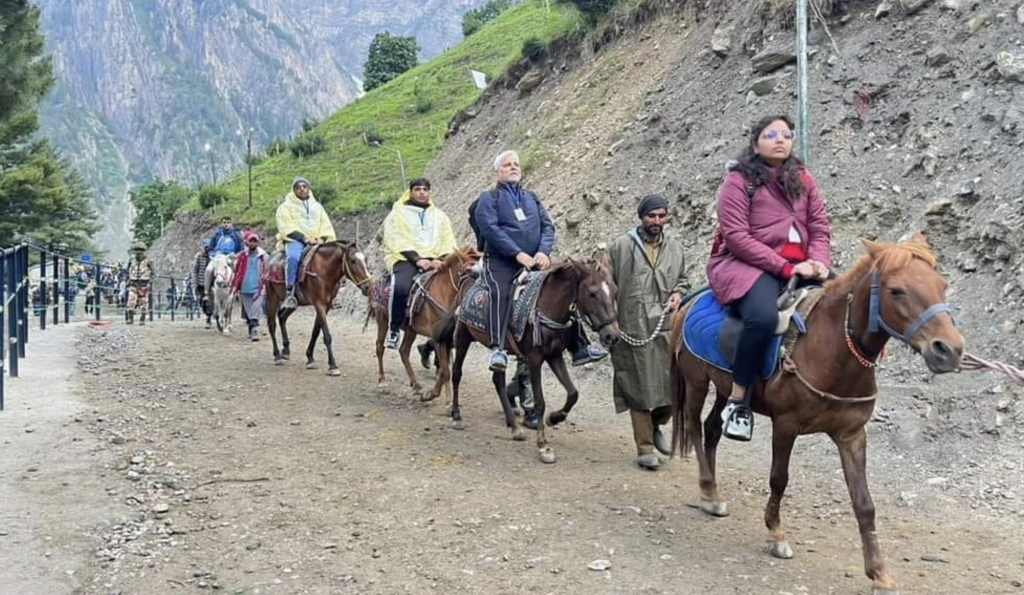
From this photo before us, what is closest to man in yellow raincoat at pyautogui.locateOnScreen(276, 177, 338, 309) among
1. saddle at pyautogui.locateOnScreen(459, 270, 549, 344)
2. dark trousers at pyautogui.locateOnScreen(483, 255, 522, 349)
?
saddle at pyautogui.locateOnScreen(459, 270, 549, 344)

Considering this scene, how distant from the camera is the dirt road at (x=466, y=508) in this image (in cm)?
482

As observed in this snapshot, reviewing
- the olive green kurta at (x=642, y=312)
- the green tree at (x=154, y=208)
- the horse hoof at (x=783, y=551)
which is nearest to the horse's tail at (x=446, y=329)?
the olive green kurta at (x=642, y=312)

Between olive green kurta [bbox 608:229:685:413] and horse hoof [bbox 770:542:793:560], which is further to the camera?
olive green kurta [bbox 608:229:685:413]

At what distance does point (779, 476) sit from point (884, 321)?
→ 1.22 meters

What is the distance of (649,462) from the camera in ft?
23.4

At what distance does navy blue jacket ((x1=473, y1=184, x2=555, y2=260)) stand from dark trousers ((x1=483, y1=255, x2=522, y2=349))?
0.09m

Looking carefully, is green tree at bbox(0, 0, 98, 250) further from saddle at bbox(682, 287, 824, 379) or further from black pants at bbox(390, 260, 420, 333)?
saddle at bbox(682, 287, 824, 379)

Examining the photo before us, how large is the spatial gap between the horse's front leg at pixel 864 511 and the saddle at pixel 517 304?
3.33 m

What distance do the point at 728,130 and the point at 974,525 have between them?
8.36m

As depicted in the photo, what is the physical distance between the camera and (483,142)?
23.5m

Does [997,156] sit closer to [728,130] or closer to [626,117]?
[728,130]

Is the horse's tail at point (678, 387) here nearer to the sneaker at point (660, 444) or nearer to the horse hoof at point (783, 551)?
the sneaker at point (660, 444)

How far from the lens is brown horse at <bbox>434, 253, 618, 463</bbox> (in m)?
6.87

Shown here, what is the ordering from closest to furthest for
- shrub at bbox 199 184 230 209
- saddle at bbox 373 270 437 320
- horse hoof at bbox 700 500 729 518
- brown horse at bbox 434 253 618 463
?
horse hoof at bbox 700 500 729 518 → brown horse at bbox 434 253 618 463 → saddle at bbox 373 270 437 320 → shrub at bbox 199 184 230 209
